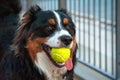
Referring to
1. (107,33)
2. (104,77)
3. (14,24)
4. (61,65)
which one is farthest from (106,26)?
(61,65)

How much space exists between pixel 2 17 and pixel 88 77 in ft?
5.39

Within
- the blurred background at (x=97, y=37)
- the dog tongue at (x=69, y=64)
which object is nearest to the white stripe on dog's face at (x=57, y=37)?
the dog tongue at (x=69, y=64)

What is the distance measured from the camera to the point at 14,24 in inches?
221

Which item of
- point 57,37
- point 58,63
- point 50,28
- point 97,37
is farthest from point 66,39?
point 97,37

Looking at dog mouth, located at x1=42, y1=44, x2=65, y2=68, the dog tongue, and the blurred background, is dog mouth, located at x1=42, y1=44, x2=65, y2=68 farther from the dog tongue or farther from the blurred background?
the blurred background

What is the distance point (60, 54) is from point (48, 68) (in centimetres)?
Answer: 29

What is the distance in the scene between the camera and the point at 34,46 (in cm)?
434

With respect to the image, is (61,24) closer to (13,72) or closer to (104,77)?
(13,72)

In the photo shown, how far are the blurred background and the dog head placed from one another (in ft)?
4.57

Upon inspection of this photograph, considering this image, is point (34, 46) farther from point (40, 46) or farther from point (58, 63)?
point (58, 63)

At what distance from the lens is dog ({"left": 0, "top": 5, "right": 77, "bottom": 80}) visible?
4.29 m

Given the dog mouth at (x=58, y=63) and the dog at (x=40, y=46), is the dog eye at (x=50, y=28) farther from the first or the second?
the dog mouth at (x=58, y=63)

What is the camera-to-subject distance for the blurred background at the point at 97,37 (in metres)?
5.99

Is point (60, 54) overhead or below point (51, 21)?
below
